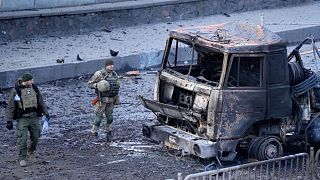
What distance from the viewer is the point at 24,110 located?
46.7 feet

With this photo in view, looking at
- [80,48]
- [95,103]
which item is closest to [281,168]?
[95,103]

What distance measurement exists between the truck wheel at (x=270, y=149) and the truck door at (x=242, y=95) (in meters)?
0.43

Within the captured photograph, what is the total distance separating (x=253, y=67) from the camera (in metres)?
14.4

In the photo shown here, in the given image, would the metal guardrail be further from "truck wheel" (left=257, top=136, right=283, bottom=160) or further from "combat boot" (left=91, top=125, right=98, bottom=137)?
"combat boot" (left=91, top=125, right=98, bottom=137)

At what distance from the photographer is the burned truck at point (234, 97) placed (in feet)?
46.6

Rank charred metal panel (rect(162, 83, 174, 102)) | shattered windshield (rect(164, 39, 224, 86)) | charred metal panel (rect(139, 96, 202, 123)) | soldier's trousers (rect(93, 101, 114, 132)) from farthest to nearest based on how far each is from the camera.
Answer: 1. soldier's trousers (rect(93, 101, 114, 132))
2. charred metal panel (rect(162, 83, 174, 102))
3. shattered windshield (rect(164, 39, 224, 86))
4. charred metal panel (rect(139, 96, 202, 123))

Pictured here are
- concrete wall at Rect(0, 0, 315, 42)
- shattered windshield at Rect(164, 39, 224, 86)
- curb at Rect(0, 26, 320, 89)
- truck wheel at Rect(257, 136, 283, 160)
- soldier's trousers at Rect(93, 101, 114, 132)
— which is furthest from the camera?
concrete wall at Rect(0, 0, 315, 42)

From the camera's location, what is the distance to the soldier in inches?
560

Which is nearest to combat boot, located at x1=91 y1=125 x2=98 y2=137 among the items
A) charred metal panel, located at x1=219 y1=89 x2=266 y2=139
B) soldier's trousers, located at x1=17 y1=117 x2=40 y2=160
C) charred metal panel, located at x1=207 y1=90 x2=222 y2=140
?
soldier's trousers, located at x1=17 y1=117 x2=40 y2=160

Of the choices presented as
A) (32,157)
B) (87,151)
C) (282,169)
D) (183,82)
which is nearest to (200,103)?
(183,82)

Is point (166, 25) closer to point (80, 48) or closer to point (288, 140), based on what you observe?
point (80, 48)

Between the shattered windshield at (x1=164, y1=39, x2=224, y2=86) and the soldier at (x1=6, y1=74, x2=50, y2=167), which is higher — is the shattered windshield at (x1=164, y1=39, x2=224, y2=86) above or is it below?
above

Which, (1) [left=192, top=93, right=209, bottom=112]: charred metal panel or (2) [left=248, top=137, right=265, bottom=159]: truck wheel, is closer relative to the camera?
(1) [left=192, top=93, right=209, bottom=112]: charred metal panel

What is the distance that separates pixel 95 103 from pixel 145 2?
36.2 ft
